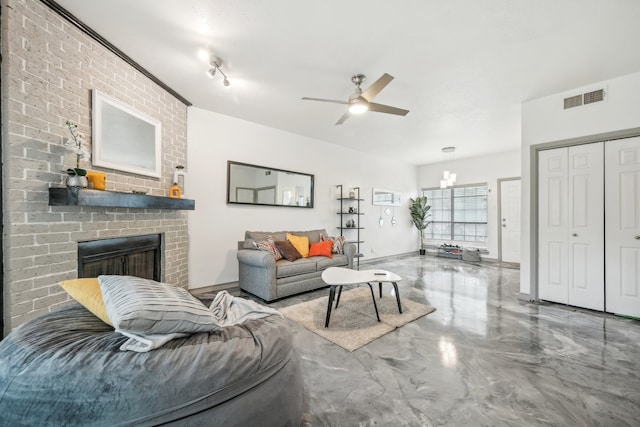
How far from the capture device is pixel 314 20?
206cm

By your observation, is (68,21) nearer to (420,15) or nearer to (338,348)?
(420,15)

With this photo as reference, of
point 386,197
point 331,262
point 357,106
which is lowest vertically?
point 331,262

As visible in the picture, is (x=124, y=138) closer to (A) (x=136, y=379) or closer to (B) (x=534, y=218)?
(A) (x=136, y=379)

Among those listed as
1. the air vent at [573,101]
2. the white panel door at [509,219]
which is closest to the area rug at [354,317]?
the air vent at [573,101]

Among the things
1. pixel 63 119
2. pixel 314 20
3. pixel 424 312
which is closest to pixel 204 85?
pixel 63 119

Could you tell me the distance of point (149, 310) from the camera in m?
1.02

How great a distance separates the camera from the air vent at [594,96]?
297 cm

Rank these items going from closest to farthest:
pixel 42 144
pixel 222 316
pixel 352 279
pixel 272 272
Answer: pixel 222 316 < pixel 42 144 < pixel 352 279 < pixel 272 272

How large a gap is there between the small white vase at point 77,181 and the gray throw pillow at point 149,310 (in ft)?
3.56

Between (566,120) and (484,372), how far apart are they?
3299 millimetres

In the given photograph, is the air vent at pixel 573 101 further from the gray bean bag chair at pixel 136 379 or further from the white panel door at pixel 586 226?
the gray bean bag chair at pixel 136 379

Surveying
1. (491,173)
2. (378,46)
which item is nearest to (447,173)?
(491,173)

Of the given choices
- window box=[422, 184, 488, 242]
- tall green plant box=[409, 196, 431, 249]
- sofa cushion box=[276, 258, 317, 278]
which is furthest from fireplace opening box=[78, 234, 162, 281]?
window box=[422, 184, 488, 242]

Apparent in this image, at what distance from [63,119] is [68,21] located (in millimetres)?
800
